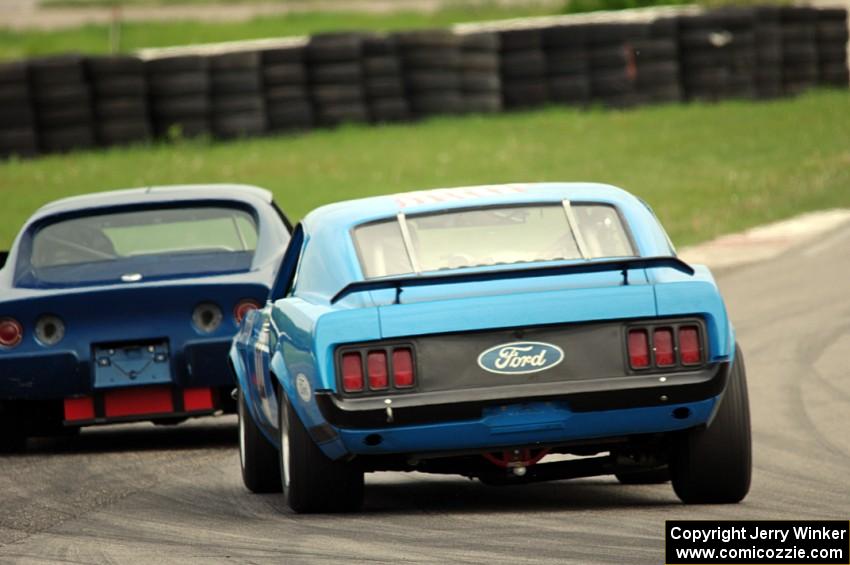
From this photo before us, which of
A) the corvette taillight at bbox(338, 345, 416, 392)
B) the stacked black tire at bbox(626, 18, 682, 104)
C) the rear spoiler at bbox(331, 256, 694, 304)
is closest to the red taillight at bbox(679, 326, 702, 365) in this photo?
the rear spoiler at bbox(331, 256, 694, 304)

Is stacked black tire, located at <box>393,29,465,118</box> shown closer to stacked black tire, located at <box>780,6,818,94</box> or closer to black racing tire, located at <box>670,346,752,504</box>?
stacked black tire, located at <box>780,6,818,94</box>

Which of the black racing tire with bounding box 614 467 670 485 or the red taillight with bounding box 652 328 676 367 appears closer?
the red taillight with bounding box 652 328 676 367

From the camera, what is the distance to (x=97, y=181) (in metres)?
23.8

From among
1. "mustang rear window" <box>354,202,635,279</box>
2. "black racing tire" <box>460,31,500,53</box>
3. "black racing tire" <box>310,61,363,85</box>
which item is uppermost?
"mustang rear window" <box>354,202,635,279</box>

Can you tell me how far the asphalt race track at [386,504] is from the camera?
257 inches

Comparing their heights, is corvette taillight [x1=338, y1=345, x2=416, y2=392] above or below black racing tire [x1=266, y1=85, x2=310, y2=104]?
above

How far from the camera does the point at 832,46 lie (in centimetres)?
2898

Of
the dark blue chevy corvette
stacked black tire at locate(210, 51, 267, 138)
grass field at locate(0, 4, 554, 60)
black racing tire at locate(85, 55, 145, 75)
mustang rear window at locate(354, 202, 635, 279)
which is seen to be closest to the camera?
mustang rear window at locate(354, 202, 635, 279)

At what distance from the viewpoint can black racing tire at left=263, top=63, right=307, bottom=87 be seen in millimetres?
25547

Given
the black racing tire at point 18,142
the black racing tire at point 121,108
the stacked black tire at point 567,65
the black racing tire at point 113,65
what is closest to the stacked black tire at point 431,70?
the stacked black tire at point 567,65

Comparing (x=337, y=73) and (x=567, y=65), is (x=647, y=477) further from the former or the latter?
(x=567, y=65)

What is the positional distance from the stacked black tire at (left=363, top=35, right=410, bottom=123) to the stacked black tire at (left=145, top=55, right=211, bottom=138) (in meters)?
2.26

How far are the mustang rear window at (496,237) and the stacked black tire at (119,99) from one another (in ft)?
56.6

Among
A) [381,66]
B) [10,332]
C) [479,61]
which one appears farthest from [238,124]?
[10,332]
